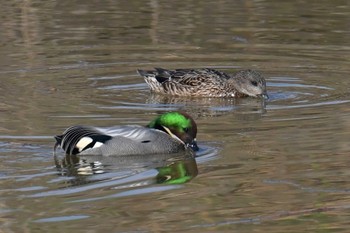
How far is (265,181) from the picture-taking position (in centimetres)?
948

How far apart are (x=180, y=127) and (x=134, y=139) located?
0.48m

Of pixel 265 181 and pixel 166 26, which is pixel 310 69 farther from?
pixel 265 181

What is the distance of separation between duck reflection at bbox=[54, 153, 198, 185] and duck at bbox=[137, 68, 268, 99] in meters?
4.40

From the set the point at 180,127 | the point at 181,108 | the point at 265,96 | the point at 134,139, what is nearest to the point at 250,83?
the point at 265,96

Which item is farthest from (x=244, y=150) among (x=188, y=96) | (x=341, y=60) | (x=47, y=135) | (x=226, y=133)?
(x=341, y=60)

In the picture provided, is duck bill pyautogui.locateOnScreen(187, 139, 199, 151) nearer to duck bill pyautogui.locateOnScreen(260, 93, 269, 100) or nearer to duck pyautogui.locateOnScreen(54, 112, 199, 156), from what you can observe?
duck pyautogui.locateOnScreen(54, 112, 199, 156)

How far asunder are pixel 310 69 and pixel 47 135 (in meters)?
5.37

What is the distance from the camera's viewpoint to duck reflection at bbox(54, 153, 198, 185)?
32.6 feet

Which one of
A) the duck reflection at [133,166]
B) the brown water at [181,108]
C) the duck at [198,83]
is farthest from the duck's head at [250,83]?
the duck reflection at [133,166]

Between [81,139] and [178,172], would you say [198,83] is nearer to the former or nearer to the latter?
[81,139]

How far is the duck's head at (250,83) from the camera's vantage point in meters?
14.7

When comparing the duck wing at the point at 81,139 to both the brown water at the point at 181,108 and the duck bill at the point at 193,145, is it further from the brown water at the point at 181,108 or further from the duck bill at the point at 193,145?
the duck bill at the point at 193,145

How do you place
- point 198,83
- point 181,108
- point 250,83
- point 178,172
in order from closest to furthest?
point 178,172 < point 181,108 < point 250,83 < point 198,83

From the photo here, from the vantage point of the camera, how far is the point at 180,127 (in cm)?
1098
